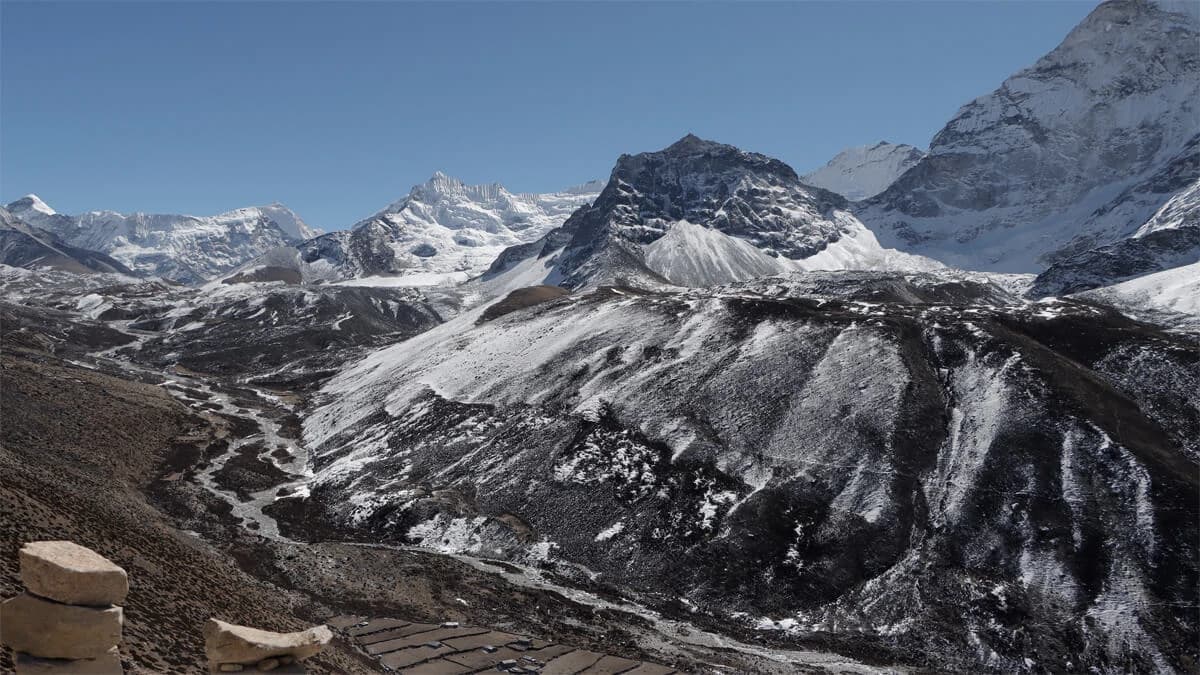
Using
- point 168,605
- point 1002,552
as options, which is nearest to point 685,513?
point 1002,552

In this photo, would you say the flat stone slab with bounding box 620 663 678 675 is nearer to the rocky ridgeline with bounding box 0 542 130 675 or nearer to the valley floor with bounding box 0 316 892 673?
the valley floor with bounding box 0 316 892 673

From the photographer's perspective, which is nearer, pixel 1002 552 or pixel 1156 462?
pixel 1002 552

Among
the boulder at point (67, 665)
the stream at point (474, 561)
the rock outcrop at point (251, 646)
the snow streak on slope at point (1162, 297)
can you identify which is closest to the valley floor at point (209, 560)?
the stream at point (474, 561)

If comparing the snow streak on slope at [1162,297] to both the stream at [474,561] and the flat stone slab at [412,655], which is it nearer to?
the stream at [474,561]

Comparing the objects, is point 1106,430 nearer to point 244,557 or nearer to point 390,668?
point 390,668

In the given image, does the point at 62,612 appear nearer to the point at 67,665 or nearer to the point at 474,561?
the point at 67,665

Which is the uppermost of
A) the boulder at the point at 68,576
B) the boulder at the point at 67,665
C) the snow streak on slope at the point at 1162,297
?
the snow streak on slope at the point at 1162,297
